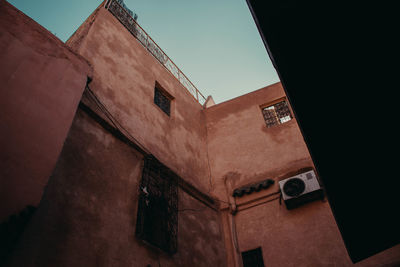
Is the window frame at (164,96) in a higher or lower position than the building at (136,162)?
higher

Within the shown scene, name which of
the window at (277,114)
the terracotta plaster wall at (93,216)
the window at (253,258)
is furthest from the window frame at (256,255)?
the window at (277,114)

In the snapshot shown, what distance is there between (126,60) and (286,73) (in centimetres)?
661

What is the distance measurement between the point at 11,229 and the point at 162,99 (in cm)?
718

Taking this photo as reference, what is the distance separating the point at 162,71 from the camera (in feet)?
35.3

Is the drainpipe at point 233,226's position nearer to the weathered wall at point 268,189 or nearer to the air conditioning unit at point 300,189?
the weathered wall at point 268,189

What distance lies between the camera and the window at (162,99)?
982cm

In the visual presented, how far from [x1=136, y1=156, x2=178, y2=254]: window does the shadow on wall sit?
2.91m

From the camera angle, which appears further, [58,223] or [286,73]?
[58,223]

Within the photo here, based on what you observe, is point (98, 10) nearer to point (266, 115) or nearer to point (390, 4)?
point (266, 115)

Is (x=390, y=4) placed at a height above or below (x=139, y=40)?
below

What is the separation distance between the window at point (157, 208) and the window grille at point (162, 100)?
2.51 metres

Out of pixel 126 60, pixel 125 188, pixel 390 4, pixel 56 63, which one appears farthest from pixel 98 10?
pixel 390 4

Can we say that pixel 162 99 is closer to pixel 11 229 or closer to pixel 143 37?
pixel 143 37

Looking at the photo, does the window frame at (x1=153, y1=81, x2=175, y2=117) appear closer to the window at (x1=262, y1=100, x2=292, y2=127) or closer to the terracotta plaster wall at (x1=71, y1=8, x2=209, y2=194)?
the terracotta plaster wall at (x1=71, y1=8, x2=209, y2=194)
